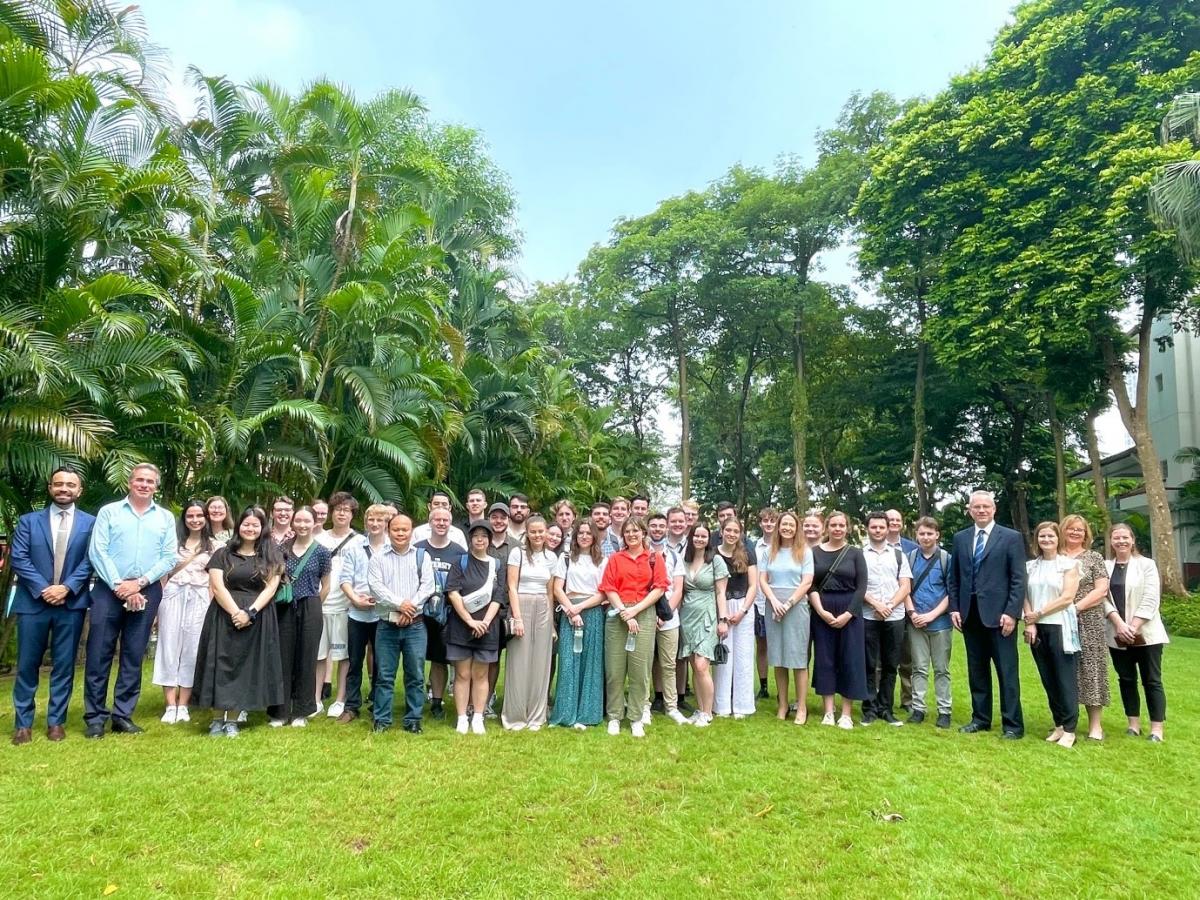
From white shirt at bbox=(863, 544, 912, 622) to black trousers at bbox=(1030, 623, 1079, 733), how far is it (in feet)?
3.44

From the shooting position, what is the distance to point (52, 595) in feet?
16.9

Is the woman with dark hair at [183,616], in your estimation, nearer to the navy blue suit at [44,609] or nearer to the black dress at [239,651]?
the black dress at [239,651]

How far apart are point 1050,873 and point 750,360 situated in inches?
1008

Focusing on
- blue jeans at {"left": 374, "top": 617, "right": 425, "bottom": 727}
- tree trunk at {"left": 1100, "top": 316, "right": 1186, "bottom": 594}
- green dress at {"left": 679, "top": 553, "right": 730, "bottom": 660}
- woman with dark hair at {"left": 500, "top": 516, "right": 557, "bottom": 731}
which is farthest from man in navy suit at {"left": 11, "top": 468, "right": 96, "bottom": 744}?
tree trunk at {"left": 1100, "top": 316, "right": 1186, "bottom": 594}

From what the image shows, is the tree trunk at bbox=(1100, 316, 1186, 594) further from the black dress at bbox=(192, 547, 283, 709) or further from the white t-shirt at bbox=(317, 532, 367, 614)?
the black dress at bbox=(192, 547, 283, 709)

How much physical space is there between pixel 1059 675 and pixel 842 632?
1.63 meters

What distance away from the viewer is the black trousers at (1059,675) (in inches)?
228

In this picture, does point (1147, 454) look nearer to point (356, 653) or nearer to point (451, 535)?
point (451, 535)

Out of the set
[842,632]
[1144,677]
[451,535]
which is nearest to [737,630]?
[842,632]

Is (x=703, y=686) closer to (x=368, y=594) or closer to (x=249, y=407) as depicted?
(x=368, y=594)

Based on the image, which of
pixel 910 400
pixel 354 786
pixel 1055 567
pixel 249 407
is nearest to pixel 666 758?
pixel 354 786

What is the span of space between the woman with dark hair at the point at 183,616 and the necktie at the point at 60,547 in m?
0.72

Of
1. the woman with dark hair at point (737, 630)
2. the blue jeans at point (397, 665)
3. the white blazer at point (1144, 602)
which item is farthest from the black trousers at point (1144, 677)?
the blue jeans at point (397, 665)

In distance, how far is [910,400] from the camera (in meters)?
24.6
